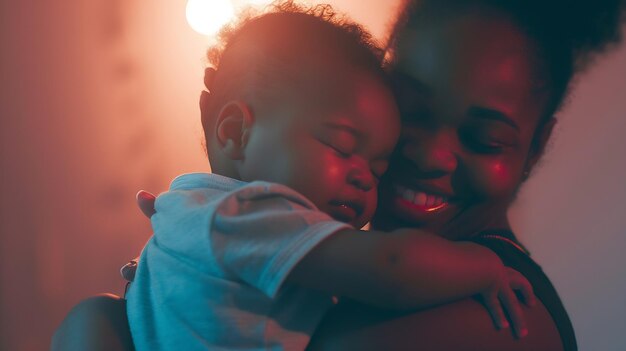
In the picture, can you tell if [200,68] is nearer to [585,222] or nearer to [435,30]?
[435,30]

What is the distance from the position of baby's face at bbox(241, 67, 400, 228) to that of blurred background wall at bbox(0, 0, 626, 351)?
86 cm

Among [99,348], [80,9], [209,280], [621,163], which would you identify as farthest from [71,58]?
[621,163]

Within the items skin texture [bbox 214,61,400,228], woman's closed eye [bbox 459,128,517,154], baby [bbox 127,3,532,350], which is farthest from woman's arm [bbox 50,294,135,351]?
woman's closed eye [bbox 459,128,517,154]

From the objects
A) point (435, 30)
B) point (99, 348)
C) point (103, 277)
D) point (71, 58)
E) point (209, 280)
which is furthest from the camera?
point (103, 277)

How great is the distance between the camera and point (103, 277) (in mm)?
1798

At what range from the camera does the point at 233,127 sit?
0.85 meters

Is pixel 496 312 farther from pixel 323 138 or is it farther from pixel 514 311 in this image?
pixel 323 138

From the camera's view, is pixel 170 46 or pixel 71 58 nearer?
pixel 71 58

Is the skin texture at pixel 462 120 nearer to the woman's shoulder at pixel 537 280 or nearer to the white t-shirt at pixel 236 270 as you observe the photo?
the woman's shoulder at pixel 537 280

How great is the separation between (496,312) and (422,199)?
Answer: 0.85 feet

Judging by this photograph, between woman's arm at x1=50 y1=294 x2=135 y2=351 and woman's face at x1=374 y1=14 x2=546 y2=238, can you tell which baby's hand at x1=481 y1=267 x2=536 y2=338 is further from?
woman's arm at x1=50 y1=294 x2=135 y2=351

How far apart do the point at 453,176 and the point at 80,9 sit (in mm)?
1345

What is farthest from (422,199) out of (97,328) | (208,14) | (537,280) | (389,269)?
(208,14)

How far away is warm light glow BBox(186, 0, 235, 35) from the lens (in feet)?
5.19
